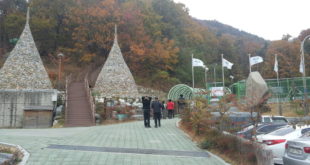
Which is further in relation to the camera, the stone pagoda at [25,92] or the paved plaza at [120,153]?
the stone pagoda at [25,92]

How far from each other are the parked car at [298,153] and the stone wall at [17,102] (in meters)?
15.9

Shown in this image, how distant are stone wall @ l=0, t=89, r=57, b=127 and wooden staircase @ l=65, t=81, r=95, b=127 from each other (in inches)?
59.5

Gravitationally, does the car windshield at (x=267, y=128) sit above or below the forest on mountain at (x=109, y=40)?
below

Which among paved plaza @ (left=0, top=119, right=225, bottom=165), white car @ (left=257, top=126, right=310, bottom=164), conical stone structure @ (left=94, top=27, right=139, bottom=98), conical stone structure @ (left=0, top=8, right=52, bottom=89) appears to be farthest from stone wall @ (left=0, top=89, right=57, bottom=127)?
white car @ (left=257, top=126, right=310, bottom=164)

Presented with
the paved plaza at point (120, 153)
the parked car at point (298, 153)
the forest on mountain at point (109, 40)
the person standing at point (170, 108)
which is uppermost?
the forest on mountain at point (109, 40)

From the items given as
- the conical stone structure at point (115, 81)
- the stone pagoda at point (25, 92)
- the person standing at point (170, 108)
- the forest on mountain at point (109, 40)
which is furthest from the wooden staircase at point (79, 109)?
the forest on mountain at point (109, 40)

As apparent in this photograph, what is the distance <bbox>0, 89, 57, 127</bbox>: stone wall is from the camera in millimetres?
18578

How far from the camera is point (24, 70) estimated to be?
22062 mm

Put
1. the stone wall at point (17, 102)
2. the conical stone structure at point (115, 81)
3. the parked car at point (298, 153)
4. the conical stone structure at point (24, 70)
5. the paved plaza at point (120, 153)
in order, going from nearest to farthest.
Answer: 1. the parked car at point (298, 153)
2. the paved plaza at point (120, 153)
3. the stone wall at point (17, 102)
4. the conical stone structure at point (24, 70)
5. the conical stone structure at point (115, 81)

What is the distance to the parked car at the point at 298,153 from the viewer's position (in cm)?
579

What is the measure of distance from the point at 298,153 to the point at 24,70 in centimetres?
2126

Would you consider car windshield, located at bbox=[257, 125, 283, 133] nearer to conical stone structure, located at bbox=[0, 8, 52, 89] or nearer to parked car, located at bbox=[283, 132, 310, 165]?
parked car, located at bbox=[283, 132, 310, 165]

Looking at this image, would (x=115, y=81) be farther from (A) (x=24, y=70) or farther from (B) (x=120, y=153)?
(B) (x=120, y=153)

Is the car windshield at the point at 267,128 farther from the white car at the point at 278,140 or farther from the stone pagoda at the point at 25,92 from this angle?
the stone pagoda at the point at 25,92
